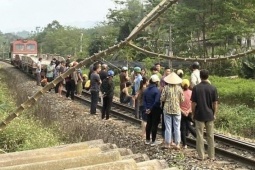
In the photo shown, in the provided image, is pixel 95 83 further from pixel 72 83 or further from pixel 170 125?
pixel 170 125

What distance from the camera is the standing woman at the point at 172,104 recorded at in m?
8.56

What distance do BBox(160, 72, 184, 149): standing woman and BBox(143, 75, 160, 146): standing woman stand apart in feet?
1.29

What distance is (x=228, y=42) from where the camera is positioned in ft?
80.9

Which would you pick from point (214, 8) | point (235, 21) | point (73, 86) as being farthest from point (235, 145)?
point (214, 8)

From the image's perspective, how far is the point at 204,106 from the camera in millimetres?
7938

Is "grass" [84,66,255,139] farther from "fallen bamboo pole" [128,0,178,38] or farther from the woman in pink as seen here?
"fallen bamboo pole" [128,0,178,38]

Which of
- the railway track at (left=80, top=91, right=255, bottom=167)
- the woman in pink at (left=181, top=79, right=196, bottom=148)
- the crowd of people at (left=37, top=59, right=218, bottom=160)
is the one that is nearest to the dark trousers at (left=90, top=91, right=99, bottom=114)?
the crowd of people at (left=37, top=59, right=218, bottom=160)

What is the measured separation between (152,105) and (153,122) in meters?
0.43

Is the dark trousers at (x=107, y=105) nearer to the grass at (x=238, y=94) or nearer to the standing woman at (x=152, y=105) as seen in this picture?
the standing woman at (x=152, y=105)

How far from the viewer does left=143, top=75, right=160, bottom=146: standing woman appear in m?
9.14

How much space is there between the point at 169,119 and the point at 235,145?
1713mm

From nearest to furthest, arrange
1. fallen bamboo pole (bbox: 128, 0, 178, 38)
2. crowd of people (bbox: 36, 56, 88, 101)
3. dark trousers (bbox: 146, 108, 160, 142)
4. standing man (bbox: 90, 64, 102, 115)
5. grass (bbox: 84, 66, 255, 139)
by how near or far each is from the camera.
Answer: fallen bamboo pole (bbox: 128, 0, 178, 38), dark trousers (bbox: 146, 108, 160, 142), standing man (bbox: 90, 64, 102, 115), grass (bbox: 84, 66, 255, 139), crowd of people (bbox: 36, 56, 88, 101)

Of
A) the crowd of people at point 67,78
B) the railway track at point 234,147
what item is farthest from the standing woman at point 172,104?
the crowd of people at point 67,78

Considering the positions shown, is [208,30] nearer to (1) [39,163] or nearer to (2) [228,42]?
(2) [228,42]
